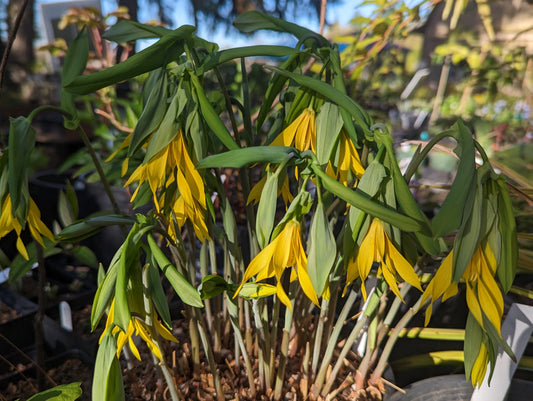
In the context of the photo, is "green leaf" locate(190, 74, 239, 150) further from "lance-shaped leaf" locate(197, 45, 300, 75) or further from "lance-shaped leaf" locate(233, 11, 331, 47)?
"lance-shaped leaf" locate(233, 11, 331, 47)

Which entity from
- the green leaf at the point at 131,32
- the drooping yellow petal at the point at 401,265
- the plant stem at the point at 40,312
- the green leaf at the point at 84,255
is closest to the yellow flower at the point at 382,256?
the drooping yellow petal at the point at 401,265

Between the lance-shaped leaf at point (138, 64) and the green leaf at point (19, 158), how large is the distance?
79 millimetres

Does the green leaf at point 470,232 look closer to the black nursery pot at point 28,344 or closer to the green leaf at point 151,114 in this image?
the green leaf at point 151,114

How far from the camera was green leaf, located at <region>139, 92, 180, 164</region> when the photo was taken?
298 mm

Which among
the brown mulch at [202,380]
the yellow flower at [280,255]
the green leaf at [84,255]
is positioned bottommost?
the brown mulch at [202,380]

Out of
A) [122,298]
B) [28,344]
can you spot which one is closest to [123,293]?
[122,298]

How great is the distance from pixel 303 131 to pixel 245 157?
102 millimetres

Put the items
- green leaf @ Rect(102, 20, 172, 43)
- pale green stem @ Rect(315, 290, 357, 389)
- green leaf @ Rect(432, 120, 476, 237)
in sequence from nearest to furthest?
green leaf @ Rect(432, 120, 476, 237), green leaf @ Rect(102, 20, 172, 43), pale green stem @ Rect(315, 290, 357, 389)

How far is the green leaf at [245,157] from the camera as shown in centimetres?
28

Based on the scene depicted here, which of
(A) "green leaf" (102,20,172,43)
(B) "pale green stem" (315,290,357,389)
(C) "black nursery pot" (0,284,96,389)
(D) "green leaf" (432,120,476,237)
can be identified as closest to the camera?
(D) "green leaf" (432,120,476,237)

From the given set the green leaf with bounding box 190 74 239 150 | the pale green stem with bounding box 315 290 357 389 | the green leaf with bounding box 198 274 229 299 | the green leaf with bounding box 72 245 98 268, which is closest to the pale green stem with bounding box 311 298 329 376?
the pale green stem with bounding box 315 290 357 389

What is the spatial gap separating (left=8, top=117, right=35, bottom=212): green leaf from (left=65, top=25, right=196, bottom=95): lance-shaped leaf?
8cm

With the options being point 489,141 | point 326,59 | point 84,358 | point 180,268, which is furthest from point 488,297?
point 489,141

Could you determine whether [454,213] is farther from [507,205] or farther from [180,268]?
[180,268]
